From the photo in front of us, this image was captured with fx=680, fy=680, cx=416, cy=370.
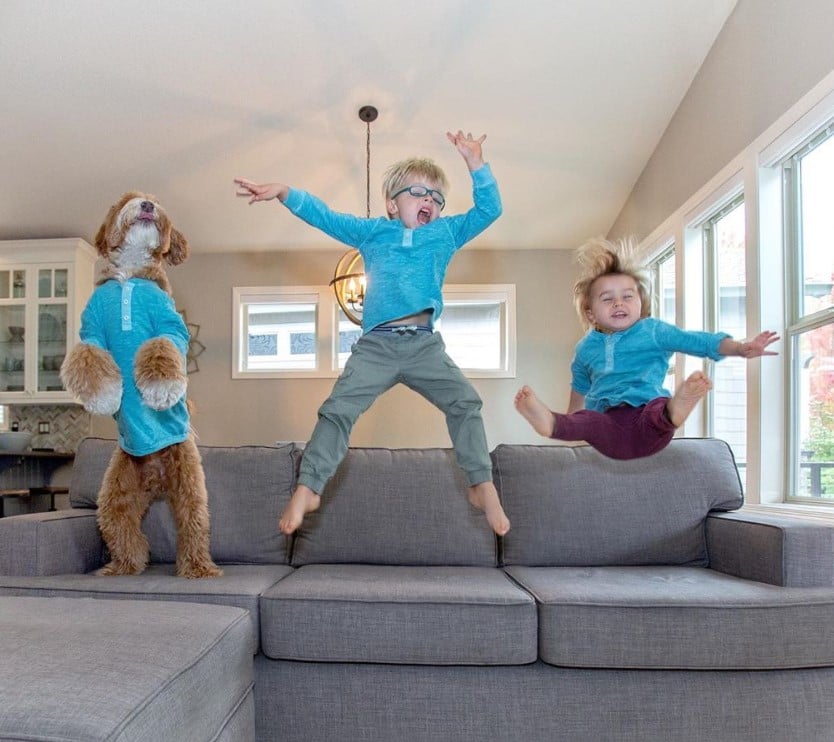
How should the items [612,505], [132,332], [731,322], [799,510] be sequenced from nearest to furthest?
[132,332]
[612,505]
[799,510]
[731,322]

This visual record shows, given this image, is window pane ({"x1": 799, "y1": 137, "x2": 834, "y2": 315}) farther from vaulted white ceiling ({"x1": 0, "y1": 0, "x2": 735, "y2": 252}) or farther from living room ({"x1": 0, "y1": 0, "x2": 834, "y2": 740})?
vaulted white ceiling ({"x1": 0, "y1": 0, "x2": 735, "y2": 252})

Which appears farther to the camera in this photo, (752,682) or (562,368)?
(562,368)

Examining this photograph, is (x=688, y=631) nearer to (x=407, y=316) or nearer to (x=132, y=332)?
(x=407, y=316)

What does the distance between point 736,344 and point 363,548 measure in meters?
1.33

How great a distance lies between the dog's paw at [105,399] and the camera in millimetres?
1955

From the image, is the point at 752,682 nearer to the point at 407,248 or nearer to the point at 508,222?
the point at 407,248

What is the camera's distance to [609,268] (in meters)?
1.80

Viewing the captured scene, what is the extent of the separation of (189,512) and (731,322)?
275 cm

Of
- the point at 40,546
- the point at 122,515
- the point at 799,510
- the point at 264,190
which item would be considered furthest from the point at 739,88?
the point at 40,546

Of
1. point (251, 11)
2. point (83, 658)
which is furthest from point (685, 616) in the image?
point (251, 11)

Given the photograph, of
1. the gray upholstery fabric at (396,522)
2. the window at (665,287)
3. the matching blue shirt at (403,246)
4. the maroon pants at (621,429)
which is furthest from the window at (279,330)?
the maroon pants at (621,429)

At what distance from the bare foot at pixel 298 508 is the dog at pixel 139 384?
53 cm

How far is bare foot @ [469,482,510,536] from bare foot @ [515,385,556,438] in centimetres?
22

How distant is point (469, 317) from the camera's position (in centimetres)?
556
